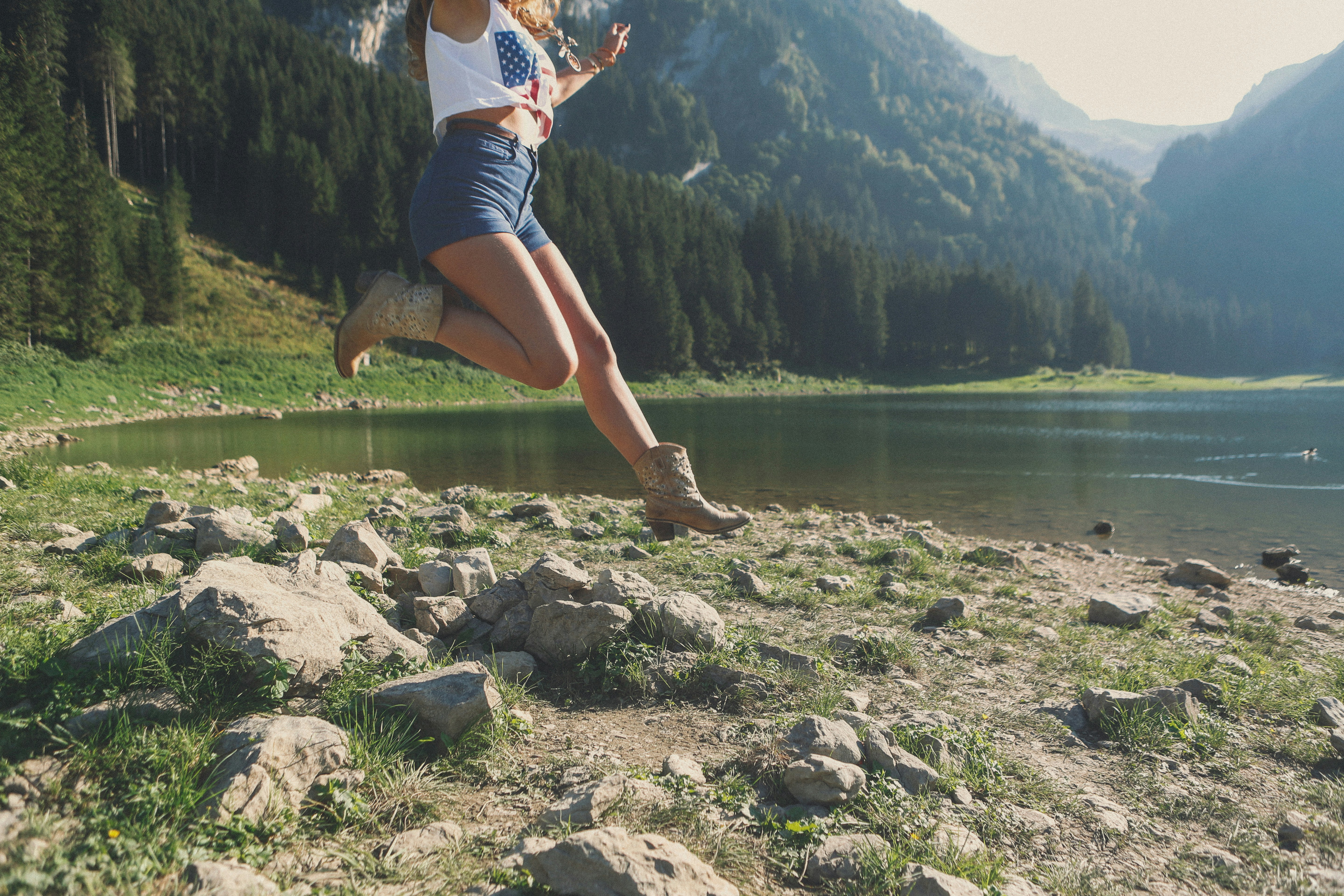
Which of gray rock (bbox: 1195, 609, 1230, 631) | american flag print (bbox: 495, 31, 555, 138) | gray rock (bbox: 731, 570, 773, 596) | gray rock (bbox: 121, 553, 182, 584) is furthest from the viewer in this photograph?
gray rock (bbox: 1195, 609, 1230, 631)

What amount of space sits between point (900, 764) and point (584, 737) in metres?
1.26

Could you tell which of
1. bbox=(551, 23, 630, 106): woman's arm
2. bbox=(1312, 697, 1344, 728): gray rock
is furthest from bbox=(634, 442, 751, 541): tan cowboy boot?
bbox=(1312, 697, 1344, 728): gray rock

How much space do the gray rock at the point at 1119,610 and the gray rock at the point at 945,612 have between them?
1.59 meters

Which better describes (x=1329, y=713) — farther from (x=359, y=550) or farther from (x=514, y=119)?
(x=359, y=550)

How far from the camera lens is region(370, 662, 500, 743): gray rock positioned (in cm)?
254

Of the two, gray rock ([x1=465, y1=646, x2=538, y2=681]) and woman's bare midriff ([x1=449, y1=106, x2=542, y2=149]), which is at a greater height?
woman's bare midriff ([x1=449, y1=106, x2=542, y2=149])

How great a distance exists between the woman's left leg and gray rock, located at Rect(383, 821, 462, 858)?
1.70 metres

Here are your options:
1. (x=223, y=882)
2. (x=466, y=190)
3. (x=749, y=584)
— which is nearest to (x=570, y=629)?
(x=223, y=882)

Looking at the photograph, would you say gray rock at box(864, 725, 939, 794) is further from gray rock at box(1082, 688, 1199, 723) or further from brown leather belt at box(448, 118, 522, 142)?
brown leather belt at box(448, 118, 522, 142)

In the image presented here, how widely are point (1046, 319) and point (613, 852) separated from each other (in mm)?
114097

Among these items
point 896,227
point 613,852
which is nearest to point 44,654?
point 613,852

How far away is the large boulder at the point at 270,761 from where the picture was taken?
194cm

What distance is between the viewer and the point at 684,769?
2.59m

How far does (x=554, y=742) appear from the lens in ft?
9.08
